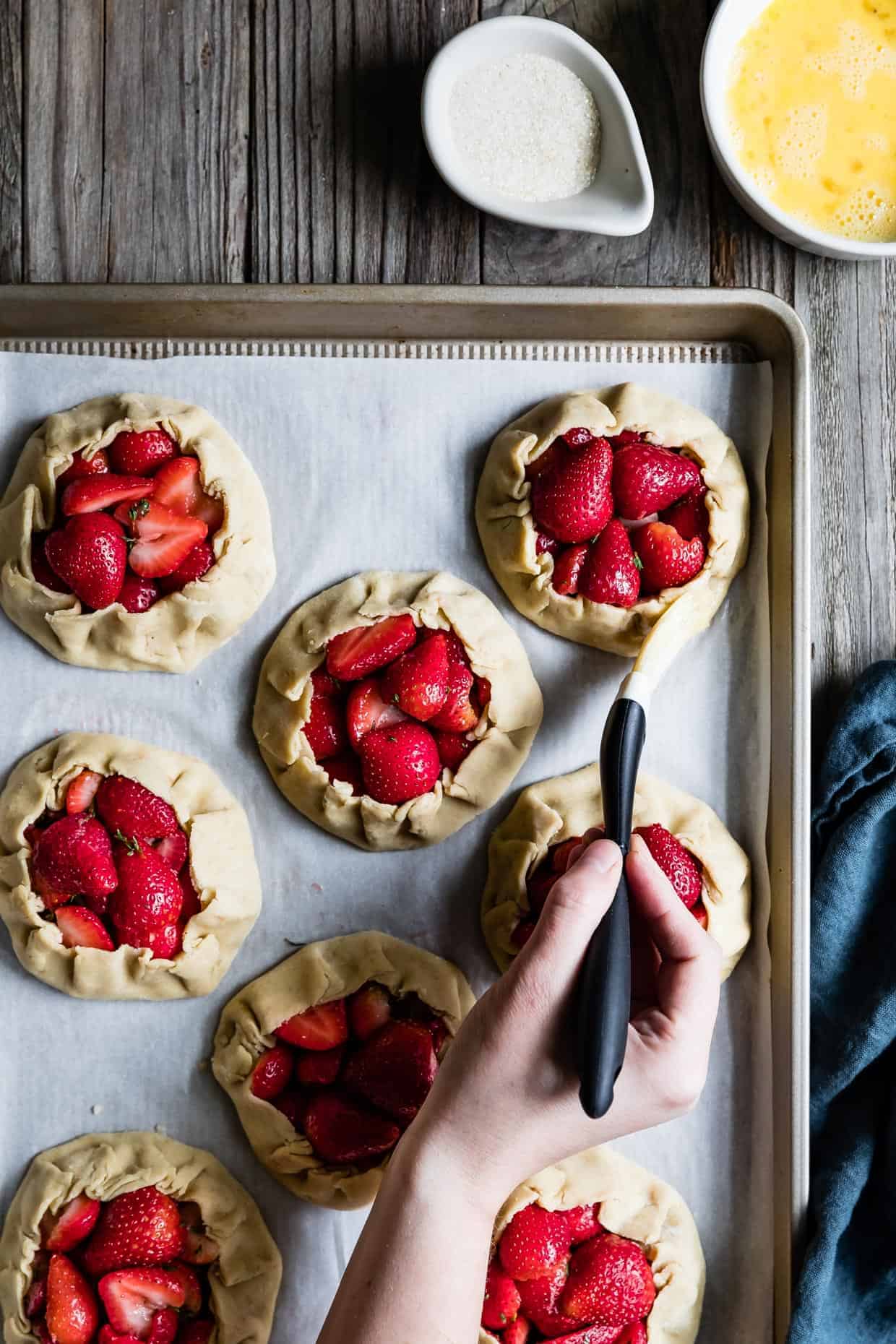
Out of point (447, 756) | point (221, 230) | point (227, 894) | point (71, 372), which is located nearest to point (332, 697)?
point (447, 756)

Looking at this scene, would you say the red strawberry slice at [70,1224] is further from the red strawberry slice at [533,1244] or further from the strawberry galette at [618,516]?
the strawberry galette at [618,516]

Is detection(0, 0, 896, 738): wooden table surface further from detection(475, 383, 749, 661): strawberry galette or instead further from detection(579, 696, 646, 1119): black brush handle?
detection(579, 696, 646, 1119): black brush handle

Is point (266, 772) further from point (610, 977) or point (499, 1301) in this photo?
point (499, 1301)

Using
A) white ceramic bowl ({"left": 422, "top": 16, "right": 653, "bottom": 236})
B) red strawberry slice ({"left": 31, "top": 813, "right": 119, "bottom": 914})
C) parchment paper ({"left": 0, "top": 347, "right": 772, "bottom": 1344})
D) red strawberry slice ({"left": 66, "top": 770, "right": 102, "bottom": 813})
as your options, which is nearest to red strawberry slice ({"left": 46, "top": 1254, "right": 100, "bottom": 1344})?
parchment paper ({"left": 0, "top": 347, "right": 772, "bottom": 1344})

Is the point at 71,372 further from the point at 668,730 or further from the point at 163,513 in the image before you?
the point at 668,730

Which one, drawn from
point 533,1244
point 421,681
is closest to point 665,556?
point 421,681

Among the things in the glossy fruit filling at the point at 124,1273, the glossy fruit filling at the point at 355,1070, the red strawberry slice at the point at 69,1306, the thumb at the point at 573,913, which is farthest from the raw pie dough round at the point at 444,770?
the red strawberry slice at the point at 69,1306

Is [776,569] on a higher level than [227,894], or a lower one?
higher
